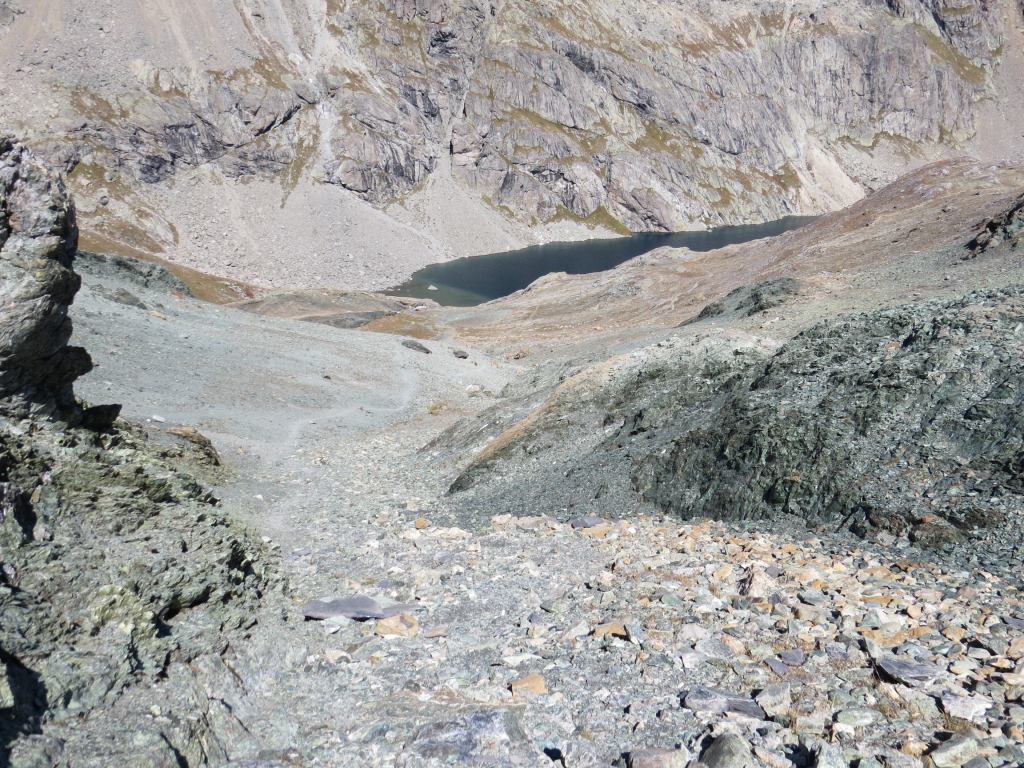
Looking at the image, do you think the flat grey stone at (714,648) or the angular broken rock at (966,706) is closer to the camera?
the angular broken rock at (966,706)

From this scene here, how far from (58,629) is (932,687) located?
10263 mm

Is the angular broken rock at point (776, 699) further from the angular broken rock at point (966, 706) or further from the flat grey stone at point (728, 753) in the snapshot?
the angular broken rock at point (966, 706)

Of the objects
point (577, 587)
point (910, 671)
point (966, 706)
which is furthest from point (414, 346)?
point (966, 706)

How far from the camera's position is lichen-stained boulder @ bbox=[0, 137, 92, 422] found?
12.4 metres

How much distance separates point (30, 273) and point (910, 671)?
14.9 m

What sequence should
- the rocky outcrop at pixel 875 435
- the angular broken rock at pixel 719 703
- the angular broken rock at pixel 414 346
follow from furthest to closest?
the angular broken rock at pixel 414 346
the rocky outcrop at pixel 875 435
the angular broken rock at pixel 719 703

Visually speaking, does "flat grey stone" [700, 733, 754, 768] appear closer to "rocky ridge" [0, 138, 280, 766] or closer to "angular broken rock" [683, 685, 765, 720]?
"angular broken rock" [683, 685, 765, 720]

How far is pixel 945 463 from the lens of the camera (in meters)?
14.0

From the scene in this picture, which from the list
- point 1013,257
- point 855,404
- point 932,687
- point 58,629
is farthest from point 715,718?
point 1013,257

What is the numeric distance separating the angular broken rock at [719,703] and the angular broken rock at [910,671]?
5.43 feet

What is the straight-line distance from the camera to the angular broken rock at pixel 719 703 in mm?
8117

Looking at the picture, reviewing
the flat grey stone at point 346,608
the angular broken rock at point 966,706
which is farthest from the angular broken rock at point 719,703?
the flat grey stone at point 346,608

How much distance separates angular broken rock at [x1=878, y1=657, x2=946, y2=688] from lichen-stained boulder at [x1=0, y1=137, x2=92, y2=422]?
14.5 meters

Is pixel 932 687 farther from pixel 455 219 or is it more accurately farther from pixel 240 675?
pixel 455 219
